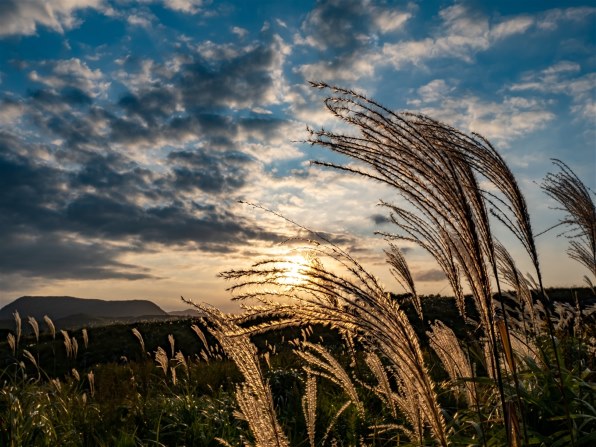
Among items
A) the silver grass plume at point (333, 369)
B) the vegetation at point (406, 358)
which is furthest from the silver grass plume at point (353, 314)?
the silver grass plume at point (333, 369)

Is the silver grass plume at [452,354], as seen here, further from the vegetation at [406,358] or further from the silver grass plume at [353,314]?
the silver grass plume at [353,314]

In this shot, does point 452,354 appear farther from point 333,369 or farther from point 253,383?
point 253,383

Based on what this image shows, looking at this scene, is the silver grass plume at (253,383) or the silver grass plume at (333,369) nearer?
the silver grass plume at (253,383)

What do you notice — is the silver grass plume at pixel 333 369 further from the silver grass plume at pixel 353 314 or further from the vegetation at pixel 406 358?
the silver grass plume at pixel 353 314

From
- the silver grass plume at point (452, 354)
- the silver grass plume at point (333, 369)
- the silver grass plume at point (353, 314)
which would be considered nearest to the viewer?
Result: the silver grass plume at point (353, 314)

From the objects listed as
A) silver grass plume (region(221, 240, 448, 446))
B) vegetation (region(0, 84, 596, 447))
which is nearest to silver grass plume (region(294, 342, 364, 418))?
vegetation (region(0, 84, 596, 447))

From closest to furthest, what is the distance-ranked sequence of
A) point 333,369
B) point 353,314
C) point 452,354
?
point 353,314, point 333,369, point 452,354

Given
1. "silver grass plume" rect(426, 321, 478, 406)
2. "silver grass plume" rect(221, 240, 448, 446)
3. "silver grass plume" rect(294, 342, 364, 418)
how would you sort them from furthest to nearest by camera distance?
"silver grass plume" rect(426, 321, 478, 406)
"silver grass plume" rect(294, 342, 364, 418)
"silver grass plume" rect(221, 240, 448, 446)

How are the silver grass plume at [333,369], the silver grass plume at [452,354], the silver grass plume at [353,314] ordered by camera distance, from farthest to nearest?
the silver grass plume at [452,354]
the silver grass plume at [333,369]
the silver grass plume at [353,314]

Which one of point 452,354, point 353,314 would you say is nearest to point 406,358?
point 353,314

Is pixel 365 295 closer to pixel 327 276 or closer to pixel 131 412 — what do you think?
pixel 327 276

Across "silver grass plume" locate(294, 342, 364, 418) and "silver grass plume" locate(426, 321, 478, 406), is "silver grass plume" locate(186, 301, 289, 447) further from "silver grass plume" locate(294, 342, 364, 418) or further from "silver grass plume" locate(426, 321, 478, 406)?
"silver grass plume" locate(426, 321, 478, 406)

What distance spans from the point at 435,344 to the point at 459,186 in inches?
99.3

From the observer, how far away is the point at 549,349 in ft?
24.0
